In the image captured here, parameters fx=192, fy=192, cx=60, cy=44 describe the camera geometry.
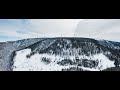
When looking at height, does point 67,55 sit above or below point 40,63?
above

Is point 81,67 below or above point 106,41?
below
